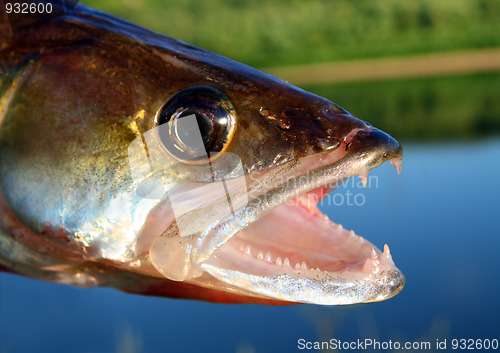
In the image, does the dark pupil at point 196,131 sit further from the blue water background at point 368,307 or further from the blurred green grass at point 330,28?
the blurred green grass at point 330,28

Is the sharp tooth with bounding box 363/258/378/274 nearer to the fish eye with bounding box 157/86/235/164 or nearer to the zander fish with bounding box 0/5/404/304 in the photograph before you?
the zander fish with bounding box 0/5/404/304

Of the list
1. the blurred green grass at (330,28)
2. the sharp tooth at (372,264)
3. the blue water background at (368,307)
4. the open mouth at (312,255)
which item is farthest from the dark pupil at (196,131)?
the blurred green grass at (330,28)

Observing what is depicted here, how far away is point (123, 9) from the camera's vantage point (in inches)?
941

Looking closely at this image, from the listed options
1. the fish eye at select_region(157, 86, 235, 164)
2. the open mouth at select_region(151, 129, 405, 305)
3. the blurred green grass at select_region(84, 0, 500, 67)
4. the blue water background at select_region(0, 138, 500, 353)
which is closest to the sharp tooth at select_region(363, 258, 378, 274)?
the open mouth at select_region(151, 129, 405, 305)

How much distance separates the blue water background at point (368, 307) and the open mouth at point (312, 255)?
2.67m

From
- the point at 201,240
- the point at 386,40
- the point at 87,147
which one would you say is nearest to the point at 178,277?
the point at 201,240

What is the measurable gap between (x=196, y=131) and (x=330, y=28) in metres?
18.8

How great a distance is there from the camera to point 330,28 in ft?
63.7

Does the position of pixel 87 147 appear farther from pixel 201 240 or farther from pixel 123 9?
pixel 123 9

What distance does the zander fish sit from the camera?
1433 millimetres

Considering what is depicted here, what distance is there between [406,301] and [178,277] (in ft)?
15.4

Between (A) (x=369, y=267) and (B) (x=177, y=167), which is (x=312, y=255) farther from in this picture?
(B) (x=177, y=167)

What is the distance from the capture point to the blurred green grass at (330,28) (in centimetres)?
1844

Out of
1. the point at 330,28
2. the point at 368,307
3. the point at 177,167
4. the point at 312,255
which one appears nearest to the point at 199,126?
the point at 177,167
